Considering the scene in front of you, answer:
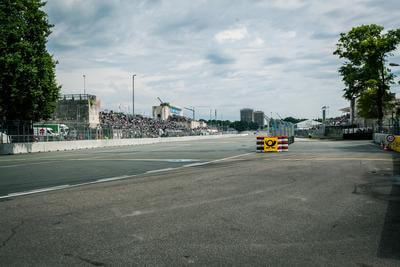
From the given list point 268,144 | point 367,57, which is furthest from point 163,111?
point 268,144

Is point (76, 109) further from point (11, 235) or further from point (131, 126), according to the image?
point (11, 235)

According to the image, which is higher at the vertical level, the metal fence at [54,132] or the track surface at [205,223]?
the metal fence at [54,132]

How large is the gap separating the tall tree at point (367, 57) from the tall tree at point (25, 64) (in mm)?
36298

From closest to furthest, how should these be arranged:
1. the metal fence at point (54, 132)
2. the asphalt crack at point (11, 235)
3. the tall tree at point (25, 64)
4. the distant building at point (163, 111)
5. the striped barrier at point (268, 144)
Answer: the asphalt crack at point (11, 235) < the striped barrier at point (268, 144) < the tall tree at point (25, 64) < the metal fence at point (54, 132) < the distant building at point (163, 111)

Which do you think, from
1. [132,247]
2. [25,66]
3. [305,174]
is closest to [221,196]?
[132,247]

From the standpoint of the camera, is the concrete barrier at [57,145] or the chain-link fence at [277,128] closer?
the concrete barrier at [57,145]

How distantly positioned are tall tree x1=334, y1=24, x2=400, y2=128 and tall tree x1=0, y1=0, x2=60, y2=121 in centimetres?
3630

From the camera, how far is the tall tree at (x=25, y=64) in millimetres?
27734

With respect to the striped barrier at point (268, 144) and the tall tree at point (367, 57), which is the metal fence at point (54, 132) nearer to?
the striped barrier at point (268, 144)

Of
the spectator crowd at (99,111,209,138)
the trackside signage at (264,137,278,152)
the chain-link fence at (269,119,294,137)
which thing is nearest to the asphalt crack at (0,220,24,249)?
the trackside signage at (264,137,278,152)

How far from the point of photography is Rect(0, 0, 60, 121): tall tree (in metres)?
27.7

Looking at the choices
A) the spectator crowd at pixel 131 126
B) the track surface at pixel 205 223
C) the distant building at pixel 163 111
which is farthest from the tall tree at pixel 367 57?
the distant building at pixel 163 111

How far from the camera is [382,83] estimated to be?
4794cm

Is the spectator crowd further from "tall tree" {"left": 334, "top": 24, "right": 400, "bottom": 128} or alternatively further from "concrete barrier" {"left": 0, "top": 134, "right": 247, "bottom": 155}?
"tall tree" {"left": 334, "top": 24, "right": 400, "bottom": 128}
